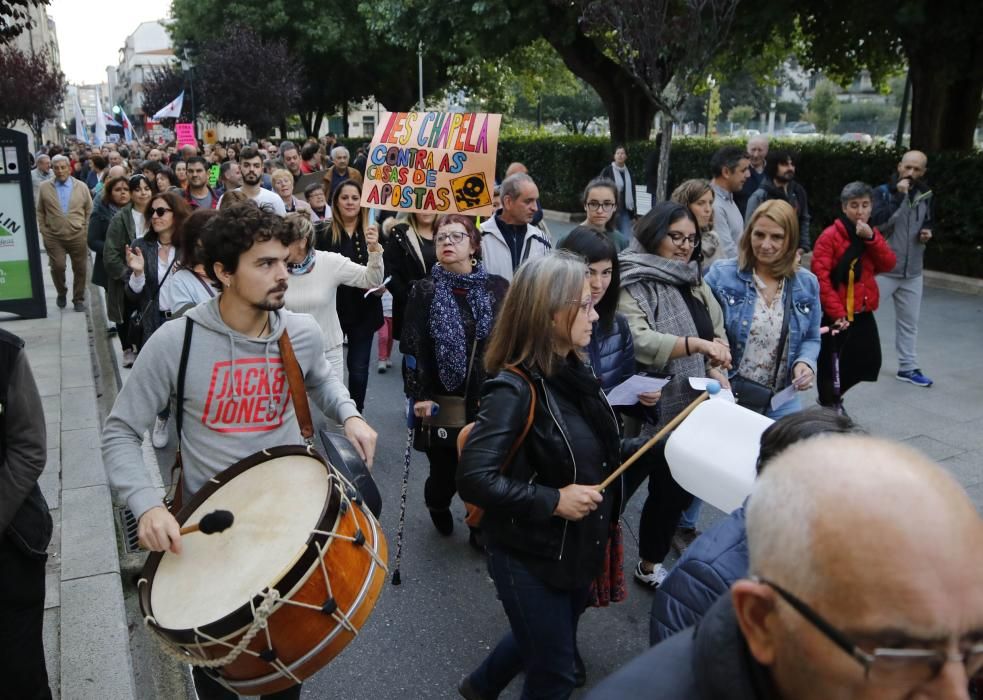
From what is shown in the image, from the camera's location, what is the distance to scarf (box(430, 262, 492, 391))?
4188 millimetres

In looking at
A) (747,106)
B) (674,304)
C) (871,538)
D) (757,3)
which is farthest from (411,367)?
(747,106)

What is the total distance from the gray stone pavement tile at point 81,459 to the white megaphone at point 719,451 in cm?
372

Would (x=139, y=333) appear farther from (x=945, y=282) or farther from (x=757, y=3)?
(x=757, y=3)

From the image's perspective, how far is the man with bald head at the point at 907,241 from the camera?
715cm

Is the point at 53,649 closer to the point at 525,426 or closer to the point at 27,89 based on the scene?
the point at 525,426

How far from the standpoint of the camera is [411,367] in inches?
170

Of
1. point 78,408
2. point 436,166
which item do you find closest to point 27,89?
point 78,408

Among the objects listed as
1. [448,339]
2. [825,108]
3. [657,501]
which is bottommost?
[657,501]

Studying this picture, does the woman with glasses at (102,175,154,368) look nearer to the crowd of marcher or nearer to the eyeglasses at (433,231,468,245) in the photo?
the crowd of marcher

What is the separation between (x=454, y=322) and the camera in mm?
4191

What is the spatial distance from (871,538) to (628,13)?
1210 centimetres

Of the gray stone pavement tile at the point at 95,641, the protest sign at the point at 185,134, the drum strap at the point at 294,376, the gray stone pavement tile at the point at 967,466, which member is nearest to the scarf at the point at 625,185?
the gray stone pavement tile at the point at 967,466

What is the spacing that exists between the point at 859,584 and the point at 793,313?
3.40m

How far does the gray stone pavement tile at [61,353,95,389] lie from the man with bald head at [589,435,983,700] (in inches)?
292
